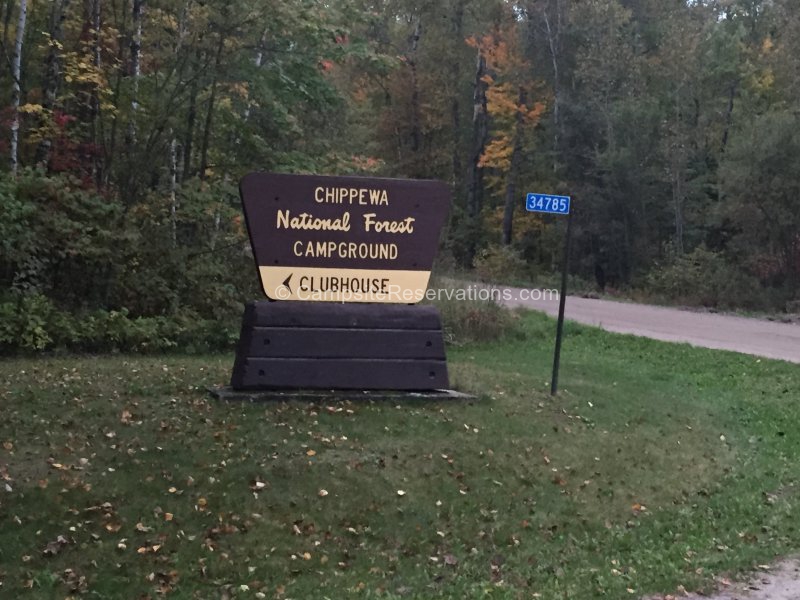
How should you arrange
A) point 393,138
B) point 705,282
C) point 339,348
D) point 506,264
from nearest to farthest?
point 339,348 → point 705,282 → point 506,264 → point 393,138

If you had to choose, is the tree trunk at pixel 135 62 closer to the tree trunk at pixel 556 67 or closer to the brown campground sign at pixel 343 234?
the brown campground sign at pixel 343 234

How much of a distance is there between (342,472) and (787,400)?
8.21m

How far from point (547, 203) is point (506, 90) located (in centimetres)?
3602

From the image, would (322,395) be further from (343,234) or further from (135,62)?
(135,62)

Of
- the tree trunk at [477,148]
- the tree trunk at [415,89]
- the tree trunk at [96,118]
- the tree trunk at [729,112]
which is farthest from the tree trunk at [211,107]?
the tree trunk at [415,89]

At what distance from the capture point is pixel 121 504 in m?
6.42

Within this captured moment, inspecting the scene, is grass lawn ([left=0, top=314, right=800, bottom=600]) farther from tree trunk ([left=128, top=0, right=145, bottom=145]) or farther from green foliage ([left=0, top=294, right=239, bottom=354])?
tree trunk ([left=128, top=0, right=145, bottom=145])

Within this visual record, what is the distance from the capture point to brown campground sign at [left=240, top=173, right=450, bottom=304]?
934 centimetres

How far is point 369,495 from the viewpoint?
23.1 feet

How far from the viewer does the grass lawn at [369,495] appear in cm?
584

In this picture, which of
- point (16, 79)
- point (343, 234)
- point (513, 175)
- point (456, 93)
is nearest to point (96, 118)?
point (16, 79)

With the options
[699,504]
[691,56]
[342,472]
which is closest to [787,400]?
[699,504]

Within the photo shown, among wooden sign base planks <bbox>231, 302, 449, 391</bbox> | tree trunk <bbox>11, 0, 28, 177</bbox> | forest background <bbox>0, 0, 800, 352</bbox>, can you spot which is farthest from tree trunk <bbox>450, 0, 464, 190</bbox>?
wooden sign base planks <bbox>231, 302, 449, 391</bbox>

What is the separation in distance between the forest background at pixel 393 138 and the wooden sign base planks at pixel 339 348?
5.63 metres
